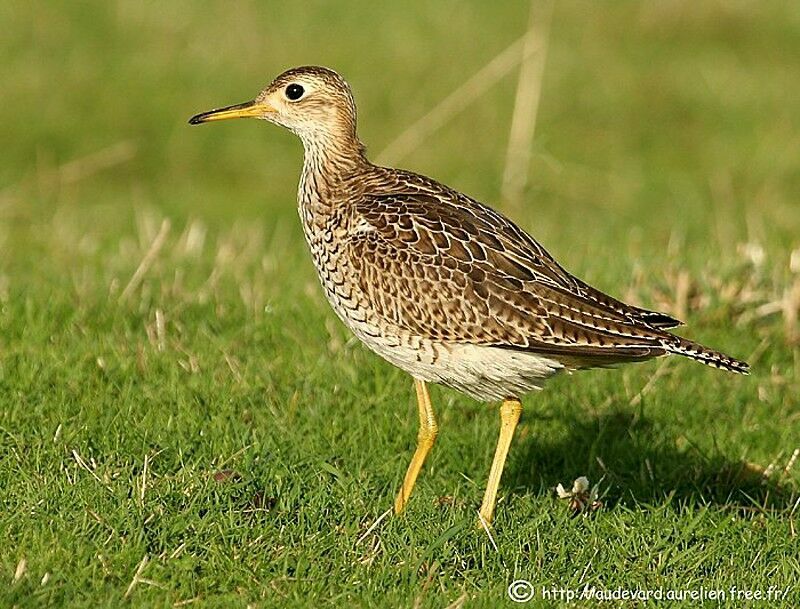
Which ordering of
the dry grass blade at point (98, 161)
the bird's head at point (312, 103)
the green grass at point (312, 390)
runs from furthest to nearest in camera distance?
the dry grass blade at point (98, 161) → the bird's head at point (312, 103) → the green grass at point (312, 390)

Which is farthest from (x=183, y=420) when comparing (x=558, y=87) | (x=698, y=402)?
(x=558, y=87)

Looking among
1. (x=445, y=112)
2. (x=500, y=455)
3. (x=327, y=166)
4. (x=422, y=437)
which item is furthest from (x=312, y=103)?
(x=445, y=112)

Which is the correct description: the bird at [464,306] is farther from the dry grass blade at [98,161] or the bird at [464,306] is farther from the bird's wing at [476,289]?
the dry grass blade at [98,161]

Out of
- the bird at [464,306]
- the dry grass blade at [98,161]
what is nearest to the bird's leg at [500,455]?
the bird at [464,306]

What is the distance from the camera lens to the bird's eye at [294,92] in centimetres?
640

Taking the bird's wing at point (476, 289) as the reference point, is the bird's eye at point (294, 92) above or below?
above

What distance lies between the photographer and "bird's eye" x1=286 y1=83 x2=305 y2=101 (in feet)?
21.0

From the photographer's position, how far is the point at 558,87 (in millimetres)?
14430

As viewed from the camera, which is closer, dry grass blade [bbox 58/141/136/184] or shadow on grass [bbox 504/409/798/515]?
shadow on grass [bbox 504/409/798/515]

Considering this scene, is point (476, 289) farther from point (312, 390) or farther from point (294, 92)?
point (294, 92)

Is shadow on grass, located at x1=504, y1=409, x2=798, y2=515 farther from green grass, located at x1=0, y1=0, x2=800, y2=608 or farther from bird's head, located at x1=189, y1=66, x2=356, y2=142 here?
bird's head, located at x1=189, y1=66, x2=356, y2=142

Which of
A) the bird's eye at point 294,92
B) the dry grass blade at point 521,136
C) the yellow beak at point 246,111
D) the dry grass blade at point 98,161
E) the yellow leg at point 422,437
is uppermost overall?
the bird's eye at point 294,92

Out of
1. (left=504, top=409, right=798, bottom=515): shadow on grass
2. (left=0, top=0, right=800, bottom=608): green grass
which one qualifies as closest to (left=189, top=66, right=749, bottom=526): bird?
(left=0, top=0, right=800, bottom=608): green grass

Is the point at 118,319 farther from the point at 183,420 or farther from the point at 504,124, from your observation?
the point at 504,124
